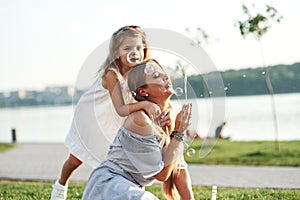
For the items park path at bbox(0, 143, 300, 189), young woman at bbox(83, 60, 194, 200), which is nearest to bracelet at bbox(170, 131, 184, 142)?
young woman at bbox(83, 60, 194, 200)

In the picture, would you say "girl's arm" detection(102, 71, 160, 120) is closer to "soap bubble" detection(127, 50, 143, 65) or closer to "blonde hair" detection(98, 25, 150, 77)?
"blonde hair" detection(98, 25, 150, 77)

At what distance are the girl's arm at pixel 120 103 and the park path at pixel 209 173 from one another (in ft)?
14.3

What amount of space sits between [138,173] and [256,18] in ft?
Result: 31.5

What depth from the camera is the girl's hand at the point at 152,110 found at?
3.78 meters

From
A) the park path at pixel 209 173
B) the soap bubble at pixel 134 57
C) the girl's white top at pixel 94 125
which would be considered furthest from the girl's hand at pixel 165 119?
the park path at pixel 209 173

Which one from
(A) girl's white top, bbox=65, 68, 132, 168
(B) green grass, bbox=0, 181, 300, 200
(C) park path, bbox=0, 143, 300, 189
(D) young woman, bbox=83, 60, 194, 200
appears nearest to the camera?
(D) young woman, bbox=83, 60, 194, 200

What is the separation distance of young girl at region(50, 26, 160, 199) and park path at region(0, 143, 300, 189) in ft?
12.1

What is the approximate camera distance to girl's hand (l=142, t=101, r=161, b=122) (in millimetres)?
3781

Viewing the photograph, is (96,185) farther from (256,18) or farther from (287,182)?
(256,18)

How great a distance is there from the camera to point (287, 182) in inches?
330

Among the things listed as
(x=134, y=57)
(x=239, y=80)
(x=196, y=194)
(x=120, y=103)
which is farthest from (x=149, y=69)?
(x=196, y=194)

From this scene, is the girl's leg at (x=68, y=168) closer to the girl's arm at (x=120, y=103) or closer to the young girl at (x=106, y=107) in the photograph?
the young girl at (x=106, y=107)

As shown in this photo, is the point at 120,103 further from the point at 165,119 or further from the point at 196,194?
the point at 196,194

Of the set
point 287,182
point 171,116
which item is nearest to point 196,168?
point 287,182
